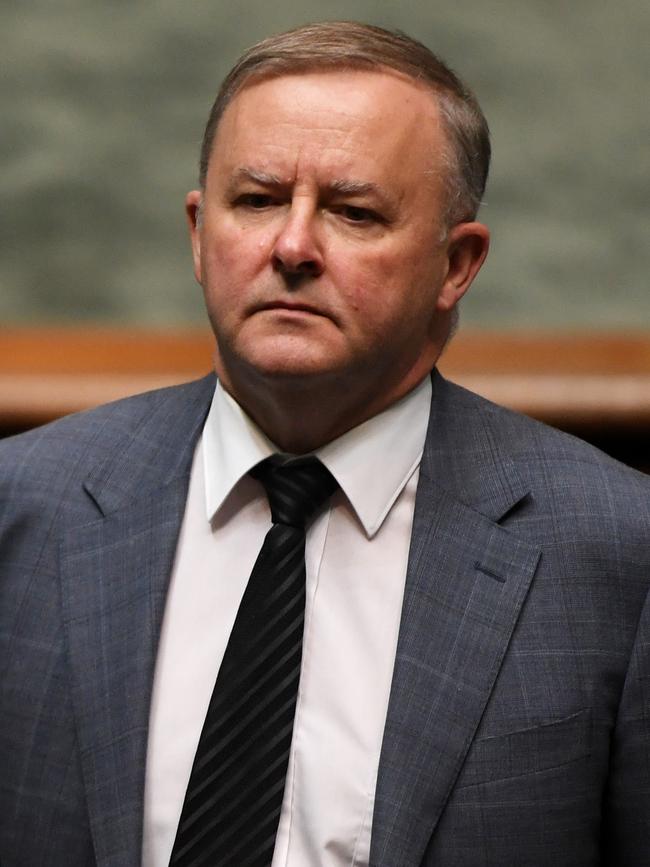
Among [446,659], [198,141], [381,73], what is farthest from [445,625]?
[198,141]

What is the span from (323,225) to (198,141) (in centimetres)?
111

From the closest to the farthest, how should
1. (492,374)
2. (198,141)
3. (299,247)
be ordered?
(299,247)
(492,374)
(198,141)

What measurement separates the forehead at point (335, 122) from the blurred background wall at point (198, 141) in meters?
0.92

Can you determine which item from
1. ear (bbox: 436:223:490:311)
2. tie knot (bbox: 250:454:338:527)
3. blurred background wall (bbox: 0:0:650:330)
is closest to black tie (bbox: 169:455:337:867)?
tie knot (bbox: 250:454:338:527)

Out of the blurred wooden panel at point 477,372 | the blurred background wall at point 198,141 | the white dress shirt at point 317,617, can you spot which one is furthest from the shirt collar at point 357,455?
the blurred background wall at point 198,141

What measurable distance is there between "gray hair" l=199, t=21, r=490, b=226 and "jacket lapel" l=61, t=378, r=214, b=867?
301 mm

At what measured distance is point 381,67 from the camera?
4.86 feet

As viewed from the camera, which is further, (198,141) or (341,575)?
(198,141)

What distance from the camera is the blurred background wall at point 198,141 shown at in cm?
238

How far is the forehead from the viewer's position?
56.4 inches

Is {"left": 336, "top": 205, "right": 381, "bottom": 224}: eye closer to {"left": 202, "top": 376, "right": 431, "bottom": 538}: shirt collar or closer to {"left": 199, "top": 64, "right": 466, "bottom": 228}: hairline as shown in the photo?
{"left": 199, "top": 64, "right": 466, "bottom": 228}: hairline

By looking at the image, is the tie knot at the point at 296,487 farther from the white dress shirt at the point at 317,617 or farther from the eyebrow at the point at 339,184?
the eyebrow at the point at 339,184

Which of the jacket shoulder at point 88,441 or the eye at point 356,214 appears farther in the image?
the jacket shoulder at point 88,441

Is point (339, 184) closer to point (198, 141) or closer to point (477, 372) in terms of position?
point (477, 372)
